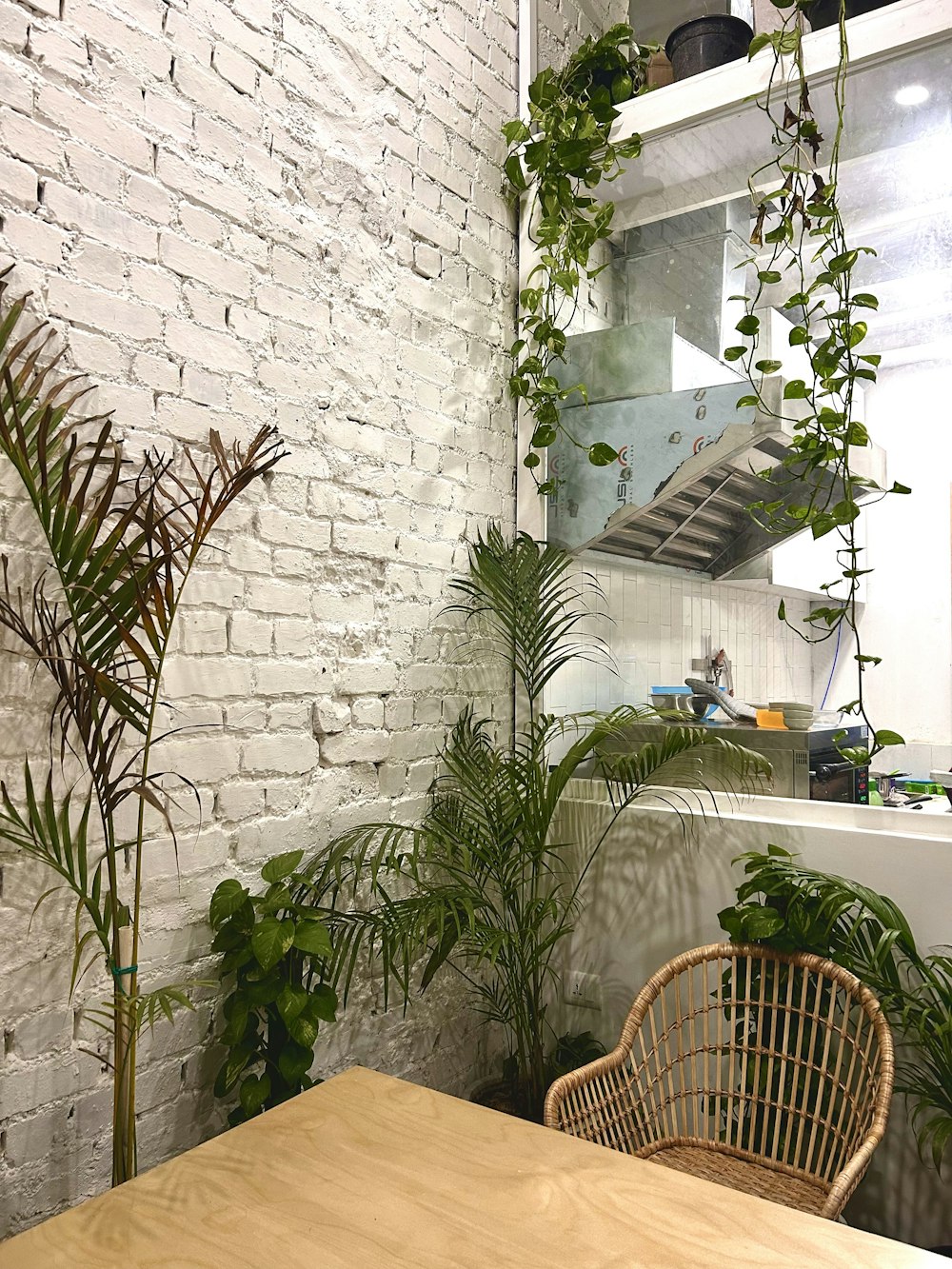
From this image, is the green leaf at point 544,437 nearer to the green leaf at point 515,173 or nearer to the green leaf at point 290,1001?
the green leaf at point 515,173

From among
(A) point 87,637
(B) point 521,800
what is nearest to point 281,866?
(A) point 87,637

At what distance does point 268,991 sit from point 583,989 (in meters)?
1.13

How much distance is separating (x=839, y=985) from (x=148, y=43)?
2079 mm

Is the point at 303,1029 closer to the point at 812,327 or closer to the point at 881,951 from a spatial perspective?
the point at 881,951

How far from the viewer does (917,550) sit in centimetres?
224

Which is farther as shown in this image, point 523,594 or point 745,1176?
point 523,594

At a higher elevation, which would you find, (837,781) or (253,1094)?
(837,781)

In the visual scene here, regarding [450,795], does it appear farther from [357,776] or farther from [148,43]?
[148,43]

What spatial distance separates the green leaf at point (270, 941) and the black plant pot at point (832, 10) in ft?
7.60

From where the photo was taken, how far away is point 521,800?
2262mm

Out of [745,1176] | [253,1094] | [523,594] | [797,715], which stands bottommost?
[745,1176]

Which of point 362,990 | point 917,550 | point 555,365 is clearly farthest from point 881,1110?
point 555,365

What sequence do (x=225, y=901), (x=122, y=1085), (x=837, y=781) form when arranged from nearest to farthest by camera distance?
(x=122, y=1085), (x=225, y=901), (x=837, y=781)

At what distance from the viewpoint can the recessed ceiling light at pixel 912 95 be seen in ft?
7.08
